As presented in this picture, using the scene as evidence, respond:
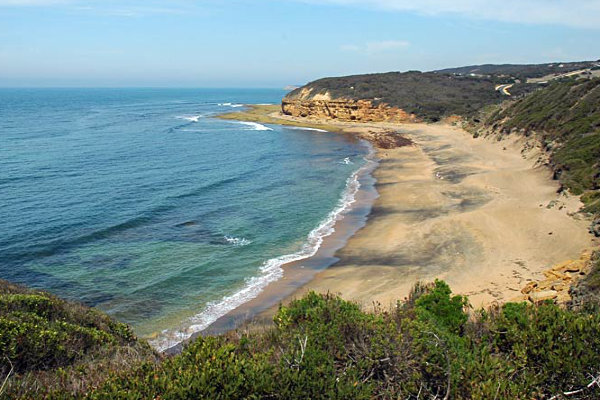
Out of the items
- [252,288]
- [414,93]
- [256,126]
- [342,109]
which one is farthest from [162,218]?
[414,93]

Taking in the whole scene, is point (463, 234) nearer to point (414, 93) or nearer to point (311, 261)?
point (311, 261)

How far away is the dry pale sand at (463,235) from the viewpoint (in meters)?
17.9

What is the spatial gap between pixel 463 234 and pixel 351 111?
195 ft

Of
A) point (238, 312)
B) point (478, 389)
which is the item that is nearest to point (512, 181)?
point (238, 312)

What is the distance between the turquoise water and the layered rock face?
24.9 meters

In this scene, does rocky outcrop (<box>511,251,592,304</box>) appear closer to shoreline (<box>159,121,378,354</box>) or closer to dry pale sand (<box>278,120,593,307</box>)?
dry pale sand (<box>278,120,593,307</box>)

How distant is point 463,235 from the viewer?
905 inches

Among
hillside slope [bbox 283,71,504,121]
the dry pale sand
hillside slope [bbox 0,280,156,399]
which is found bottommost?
the dry pale sand

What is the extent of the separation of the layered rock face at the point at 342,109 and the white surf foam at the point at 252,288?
5009 centimetres

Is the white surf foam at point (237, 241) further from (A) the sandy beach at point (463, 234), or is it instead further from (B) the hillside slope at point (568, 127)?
(B) the hillside slope at point (568, 127)

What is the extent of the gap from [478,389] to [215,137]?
58.9 metres

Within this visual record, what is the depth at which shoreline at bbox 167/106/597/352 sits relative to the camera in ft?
57.0

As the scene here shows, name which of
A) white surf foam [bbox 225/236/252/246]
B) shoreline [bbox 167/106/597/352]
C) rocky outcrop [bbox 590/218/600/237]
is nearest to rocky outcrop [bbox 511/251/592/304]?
shoreline [bbox 167/106/597/352]

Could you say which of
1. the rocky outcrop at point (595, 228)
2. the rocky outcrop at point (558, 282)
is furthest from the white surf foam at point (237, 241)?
the rocky outcrop at point (595, 228)
